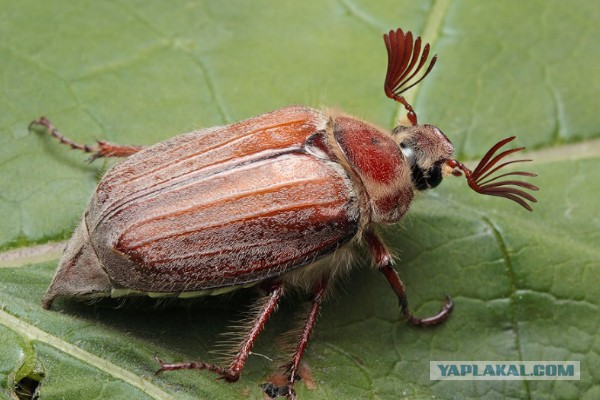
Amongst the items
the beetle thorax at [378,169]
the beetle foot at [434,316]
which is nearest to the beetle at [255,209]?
the beetle thorax at [378,169]

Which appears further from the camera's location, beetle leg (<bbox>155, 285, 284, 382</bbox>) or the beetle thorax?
the beetle thorax

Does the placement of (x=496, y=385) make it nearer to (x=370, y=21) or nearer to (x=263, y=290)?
(x=263, y=290)

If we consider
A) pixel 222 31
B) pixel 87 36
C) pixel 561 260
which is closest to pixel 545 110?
pixel 561 260

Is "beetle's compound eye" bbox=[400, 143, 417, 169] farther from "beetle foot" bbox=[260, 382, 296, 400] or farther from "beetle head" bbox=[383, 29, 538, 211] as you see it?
"beetle foot" bbox=[260, 382, 296, 400]

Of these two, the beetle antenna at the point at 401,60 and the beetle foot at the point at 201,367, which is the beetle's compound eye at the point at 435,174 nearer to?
the beetle antenna at the point at 401,60

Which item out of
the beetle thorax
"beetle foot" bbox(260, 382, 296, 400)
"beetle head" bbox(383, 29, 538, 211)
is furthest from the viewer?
"beetle head" bbox(383, 29, 538, 211)

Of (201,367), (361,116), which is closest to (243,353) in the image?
(201,367)

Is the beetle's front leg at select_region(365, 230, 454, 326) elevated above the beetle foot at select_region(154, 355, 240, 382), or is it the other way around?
the beetle's front leg at select_region(365, 230, 454, 326)

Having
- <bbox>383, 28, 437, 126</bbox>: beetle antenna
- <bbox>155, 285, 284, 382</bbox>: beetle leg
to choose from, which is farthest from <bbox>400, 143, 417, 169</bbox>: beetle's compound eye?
<bbox>155, 285, 284, 382</bbox>: beetle leg

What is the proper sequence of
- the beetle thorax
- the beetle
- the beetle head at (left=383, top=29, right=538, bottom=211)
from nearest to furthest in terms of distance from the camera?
1. the beetle
2. the beetle thorax
3. the beetle head at (left=383, top=29, right=538, bottom=211)
